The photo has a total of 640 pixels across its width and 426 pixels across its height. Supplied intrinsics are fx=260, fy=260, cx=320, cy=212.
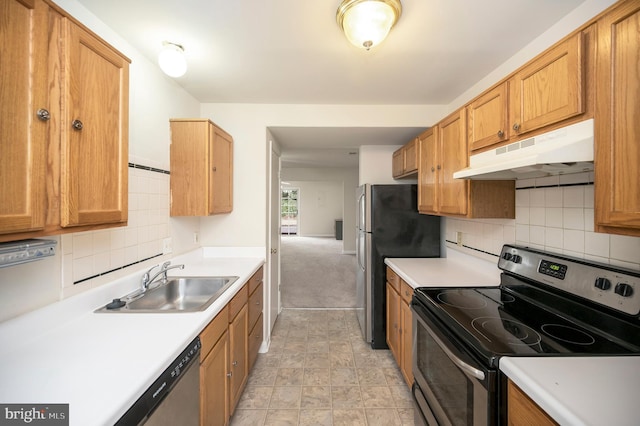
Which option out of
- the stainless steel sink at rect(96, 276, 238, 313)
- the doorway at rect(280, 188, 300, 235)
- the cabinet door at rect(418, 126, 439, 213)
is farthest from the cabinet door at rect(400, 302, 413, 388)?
the doorway at rect(280, 188, 300, 235)

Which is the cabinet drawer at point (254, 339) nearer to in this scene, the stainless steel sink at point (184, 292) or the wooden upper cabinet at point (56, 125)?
the stainless steel sink at point (184, 292)

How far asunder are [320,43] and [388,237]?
69.4 inches

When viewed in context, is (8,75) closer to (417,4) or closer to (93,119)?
(93,119)

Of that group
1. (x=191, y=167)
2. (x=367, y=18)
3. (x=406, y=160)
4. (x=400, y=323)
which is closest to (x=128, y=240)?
(x=191, y=167)

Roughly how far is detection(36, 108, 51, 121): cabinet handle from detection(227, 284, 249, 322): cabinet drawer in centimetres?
117

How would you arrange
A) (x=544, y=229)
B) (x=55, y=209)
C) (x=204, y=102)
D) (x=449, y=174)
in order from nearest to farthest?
(x=55, y=209)
(x=544, y=229)
(x=449, y=174)
(x=204, y=102)

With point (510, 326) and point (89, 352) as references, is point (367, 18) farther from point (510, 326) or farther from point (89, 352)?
point (89, 352)

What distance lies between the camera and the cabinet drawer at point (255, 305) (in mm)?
2057

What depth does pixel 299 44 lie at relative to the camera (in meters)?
1.61

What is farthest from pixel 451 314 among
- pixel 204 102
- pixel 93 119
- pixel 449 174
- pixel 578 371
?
pixel 204 102

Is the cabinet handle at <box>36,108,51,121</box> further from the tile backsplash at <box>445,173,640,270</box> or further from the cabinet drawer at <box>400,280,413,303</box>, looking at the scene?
the tile backsplash at <box>445,173,640,270</box>

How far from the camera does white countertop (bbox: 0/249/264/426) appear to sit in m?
0.72

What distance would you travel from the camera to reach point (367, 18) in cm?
125

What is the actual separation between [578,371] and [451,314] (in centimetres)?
49
